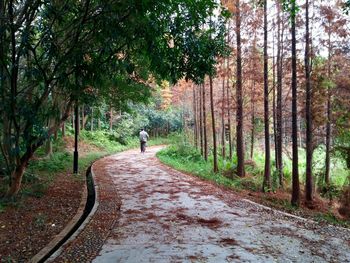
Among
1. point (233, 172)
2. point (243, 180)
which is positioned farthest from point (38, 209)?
point (233, 172)

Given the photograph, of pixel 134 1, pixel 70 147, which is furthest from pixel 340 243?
pixel 70 147

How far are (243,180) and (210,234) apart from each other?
837cm

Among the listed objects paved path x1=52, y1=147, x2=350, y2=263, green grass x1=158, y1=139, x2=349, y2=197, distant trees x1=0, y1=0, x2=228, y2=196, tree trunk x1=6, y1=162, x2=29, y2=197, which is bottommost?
green grass x1=158, y1=139, x2=349, y2=197

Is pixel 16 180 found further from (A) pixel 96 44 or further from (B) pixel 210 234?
(B) pixel 210 234

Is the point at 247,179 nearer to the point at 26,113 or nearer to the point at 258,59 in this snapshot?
the point at 258,59

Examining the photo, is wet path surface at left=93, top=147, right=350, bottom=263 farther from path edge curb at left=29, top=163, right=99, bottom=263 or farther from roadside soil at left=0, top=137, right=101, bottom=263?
roadside soil at left=0, top=137, right=101, bottom=263

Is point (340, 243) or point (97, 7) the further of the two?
point (97, 7)

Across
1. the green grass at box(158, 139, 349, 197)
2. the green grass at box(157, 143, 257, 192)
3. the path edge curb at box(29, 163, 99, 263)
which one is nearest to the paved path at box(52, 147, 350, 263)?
the path edge curb at box(29, 163, 99, 263)

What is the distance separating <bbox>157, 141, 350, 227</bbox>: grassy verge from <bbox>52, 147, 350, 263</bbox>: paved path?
141 cm

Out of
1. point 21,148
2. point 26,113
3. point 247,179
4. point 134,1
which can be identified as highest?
point 134,1

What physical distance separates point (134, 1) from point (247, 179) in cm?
1012

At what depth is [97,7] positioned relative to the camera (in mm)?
7031

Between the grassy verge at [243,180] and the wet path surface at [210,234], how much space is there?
1.42 metres

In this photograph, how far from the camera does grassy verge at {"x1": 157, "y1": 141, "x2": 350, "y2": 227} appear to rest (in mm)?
9127
